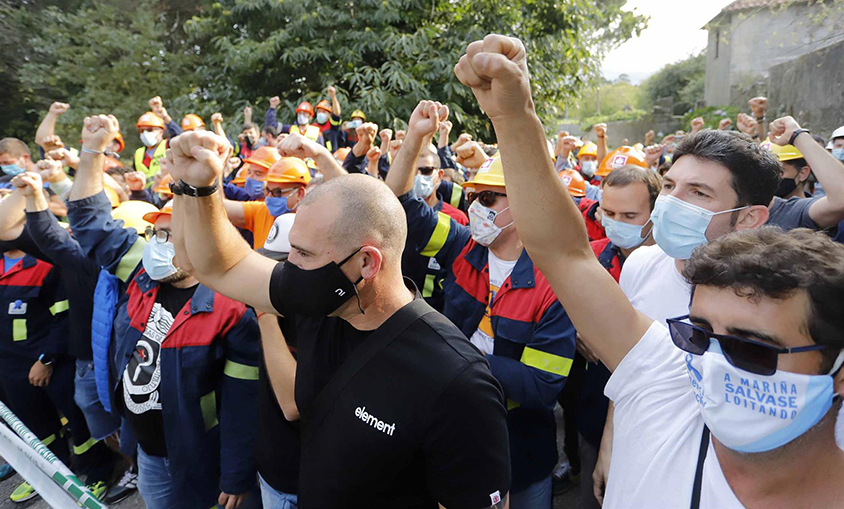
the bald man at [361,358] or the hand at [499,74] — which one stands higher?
the hand at [499,74]

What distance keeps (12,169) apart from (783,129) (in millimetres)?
7232

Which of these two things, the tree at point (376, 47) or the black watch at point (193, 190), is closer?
the black watch at point (193, 190)

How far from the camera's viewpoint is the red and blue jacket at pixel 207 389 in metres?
2.56

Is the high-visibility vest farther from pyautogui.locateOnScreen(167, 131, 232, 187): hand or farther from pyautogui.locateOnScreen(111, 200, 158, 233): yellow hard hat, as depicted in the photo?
pyautogui.locateOnScreen(167, 131, 232, 187): hand

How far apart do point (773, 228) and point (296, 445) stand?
72.4 inches

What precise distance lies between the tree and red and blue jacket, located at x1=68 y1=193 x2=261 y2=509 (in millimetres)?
10297

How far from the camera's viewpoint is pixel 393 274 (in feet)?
6.03

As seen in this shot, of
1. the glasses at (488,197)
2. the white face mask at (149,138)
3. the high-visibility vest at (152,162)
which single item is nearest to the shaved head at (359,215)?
the glasses at (488,197)

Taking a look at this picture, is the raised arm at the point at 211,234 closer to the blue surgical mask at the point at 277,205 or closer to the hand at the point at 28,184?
the hand at the point at 28,184

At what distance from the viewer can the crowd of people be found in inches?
47.3

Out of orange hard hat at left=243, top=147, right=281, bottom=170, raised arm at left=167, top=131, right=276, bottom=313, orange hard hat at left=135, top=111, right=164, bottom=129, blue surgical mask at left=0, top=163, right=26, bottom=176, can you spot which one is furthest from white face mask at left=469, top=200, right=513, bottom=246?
orange hard hat at left=135, top=111, right=164, bottom=129

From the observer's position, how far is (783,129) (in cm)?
367

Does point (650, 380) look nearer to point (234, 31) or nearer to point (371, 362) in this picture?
point (371, 362)

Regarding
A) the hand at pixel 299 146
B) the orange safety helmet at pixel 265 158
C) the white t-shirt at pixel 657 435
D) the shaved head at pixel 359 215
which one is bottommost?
the white t-shirt at pixel 657 435
